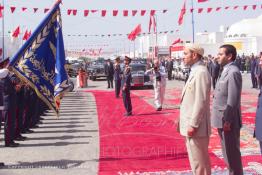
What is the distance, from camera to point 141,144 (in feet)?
29.5

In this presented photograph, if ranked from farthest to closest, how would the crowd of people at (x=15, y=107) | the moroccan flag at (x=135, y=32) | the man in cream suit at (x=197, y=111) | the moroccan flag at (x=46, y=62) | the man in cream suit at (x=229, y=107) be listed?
1. the moroccan flag at (x=135, y=32)
2. the crowd of people at (x=15, y=107)
3. the moroccan flag at (x=46, y=62)
4. the man in cream suit at (x=229, y=107)
5. the man in cream suit at (x=197, y=111)

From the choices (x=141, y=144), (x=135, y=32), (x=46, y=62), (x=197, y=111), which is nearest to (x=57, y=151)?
(x=141, y=144)

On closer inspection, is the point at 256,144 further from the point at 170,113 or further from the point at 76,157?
the point at 170,113

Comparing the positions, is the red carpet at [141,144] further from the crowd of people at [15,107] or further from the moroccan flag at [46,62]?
the crowd of people at [15,107]

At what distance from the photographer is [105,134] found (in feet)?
33.9

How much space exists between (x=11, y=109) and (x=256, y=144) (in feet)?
14.9

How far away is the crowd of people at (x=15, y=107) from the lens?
8.83m

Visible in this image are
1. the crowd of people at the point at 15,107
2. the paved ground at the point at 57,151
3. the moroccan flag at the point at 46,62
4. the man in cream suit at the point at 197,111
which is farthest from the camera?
the crowd of people at the point at 15,107

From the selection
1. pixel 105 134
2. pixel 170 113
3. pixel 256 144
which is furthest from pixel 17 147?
pixel 170 113

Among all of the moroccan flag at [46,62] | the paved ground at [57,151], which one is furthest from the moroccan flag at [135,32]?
the moroccan flag at [46,62]

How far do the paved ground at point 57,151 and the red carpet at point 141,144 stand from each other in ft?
0.77

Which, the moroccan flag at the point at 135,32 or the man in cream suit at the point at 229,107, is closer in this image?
the man in cream suit at the point at 229,107

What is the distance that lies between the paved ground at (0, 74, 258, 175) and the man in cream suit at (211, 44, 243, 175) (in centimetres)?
201

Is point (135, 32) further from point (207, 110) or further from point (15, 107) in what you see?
point (207, 110)
